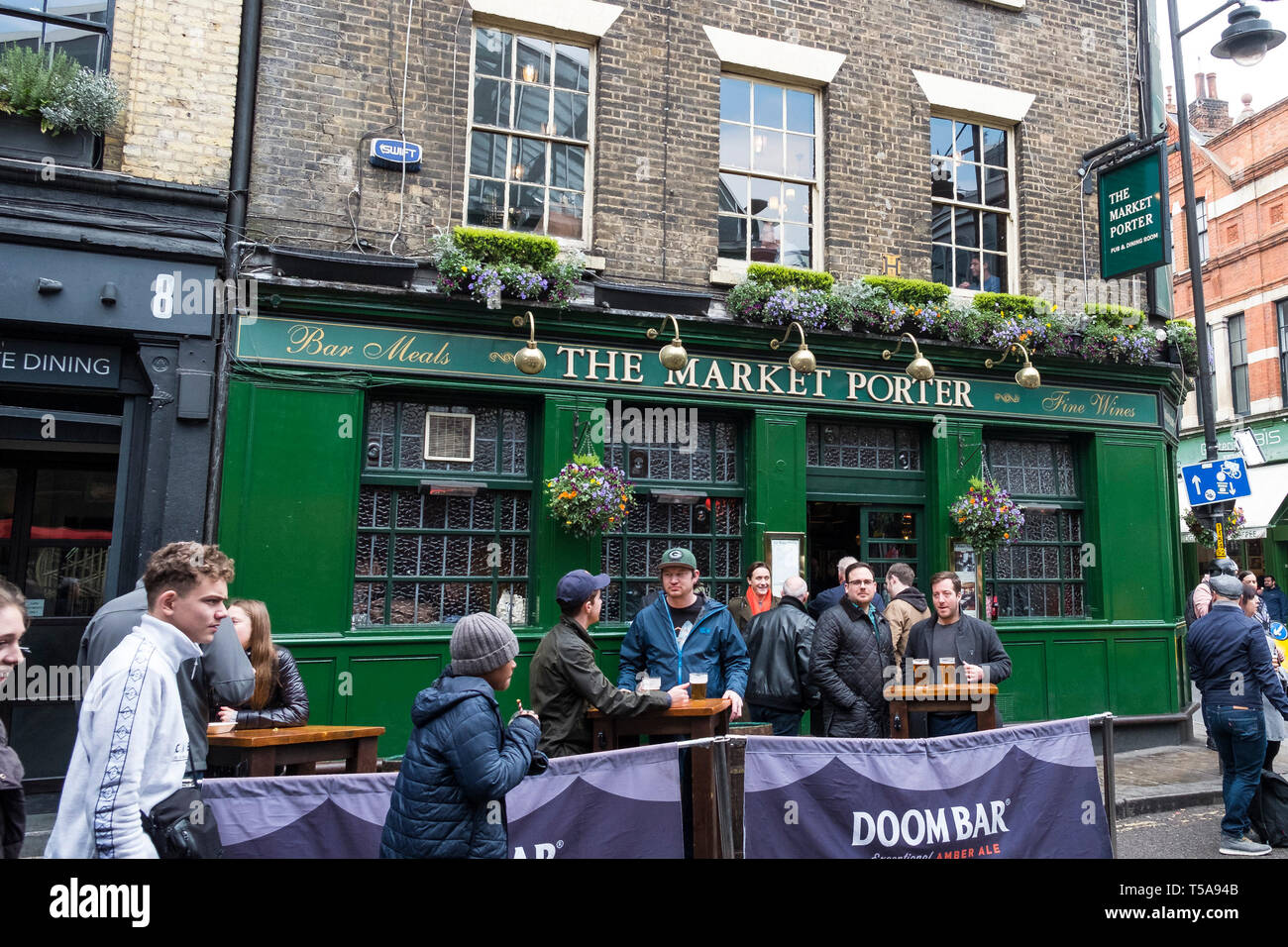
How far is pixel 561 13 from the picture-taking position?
338 inches

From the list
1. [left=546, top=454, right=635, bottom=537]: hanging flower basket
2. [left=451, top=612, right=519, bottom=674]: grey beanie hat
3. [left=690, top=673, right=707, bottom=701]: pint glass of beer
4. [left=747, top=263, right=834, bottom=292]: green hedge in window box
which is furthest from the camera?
[left=747, top=263, right=834, bottom=292]: green hedge in window box

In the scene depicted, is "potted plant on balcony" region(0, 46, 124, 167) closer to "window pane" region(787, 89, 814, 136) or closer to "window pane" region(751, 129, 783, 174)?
"window pane" region(751, 129, 783, 174)

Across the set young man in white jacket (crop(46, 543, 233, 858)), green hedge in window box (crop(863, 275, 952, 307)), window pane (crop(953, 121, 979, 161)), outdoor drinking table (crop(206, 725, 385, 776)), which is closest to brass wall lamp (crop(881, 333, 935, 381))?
green hedge in window box (crop(863, 275, 952, 307))

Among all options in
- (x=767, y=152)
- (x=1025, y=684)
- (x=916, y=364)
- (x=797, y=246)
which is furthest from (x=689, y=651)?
(x=767, y=152)

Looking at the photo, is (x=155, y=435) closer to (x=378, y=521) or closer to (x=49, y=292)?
(x=49, y=292)

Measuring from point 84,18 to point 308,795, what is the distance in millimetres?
7064

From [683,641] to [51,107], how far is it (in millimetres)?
6452

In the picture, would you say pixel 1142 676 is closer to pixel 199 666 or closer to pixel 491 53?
pixel 491 53

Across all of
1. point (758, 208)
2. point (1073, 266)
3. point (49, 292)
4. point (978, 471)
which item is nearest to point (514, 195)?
point (758, 208)

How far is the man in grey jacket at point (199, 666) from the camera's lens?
3.08m

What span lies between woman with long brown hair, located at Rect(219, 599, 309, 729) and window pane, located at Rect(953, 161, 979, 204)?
347 inches

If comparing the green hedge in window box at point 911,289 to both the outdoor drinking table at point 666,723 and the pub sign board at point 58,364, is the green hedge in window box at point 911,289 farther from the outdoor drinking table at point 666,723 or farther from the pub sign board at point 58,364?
the pub sign board at point 58,364

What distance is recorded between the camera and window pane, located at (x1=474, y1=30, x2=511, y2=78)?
8.48 m

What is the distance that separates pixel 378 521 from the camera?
25.9 feet
